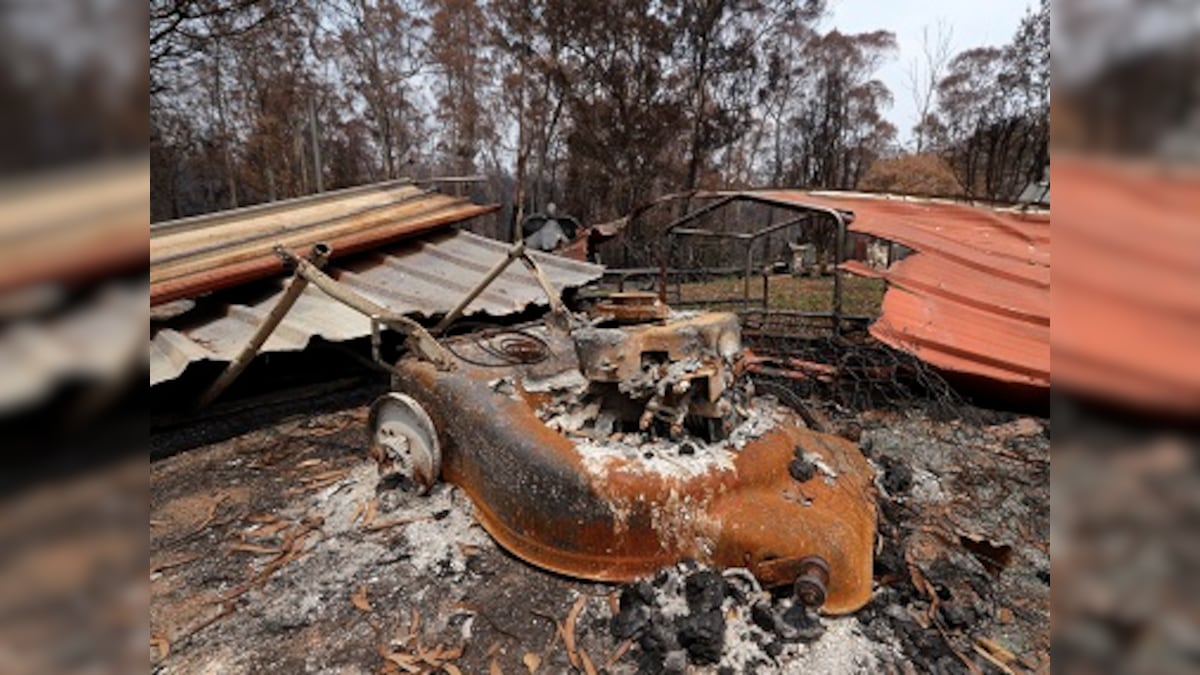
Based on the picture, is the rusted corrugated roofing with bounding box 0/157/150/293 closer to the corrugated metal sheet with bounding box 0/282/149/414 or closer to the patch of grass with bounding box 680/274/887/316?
the corrugated metal sheet with bounding box 0/282/149/414

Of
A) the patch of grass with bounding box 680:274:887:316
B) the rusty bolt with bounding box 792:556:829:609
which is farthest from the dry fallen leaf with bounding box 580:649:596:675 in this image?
the patch of grass with bounding box 680:274:887:316

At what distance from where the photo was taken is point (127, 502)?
486mm

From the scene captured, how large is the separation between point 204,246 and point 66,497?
8.18m

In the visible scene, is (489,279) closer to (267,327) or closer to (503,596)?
(267,327)

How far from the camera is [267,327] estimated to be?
4.76m

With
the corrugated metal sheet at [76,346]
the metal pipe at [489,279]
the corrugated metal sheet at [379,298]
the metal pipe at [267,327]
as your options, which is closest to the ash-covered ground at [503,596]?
the metal pipe at [267,327]

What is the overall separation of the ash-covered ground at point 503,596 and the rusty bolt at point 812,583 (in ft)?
0.32

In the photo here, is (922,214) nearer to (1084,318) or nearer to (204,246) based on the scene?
(1084,318)

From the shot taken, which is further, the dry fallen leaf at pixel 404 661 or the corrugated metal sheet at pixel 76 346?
the dry fallen leaf at pixel 404 661

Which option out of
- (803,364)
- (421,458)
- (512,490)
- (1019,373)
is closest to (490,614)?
(512,490)

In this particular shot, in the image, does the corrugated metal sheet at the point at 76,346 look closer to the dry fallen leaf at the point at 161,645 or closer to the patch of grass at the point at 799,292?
the dry fallen leaf at the point at 161,645

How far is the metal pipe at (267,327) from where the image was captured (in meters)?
3.95

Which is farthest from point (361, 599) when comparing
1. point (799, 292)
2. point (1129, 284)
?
point (799, 292)

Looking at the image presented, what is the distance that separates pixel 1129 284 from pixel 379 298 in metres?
7.30
